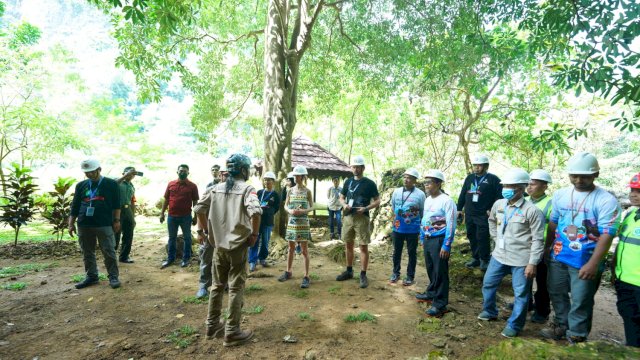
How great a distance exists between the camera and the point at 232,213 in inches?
139

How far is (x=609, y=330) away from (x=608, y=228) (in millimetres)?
2217

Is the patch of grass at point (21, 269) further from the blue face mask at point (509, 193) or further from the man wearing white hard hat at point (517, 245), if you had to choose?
the blue face mask at point (509, 193)

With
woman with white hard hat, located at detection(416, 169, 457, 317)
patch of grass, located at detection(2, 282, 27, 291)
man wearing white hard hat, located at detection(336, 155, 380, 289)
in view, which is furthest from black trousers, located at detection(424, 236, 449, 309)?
patch of grass, located at detection(2, 282, 27, 291)

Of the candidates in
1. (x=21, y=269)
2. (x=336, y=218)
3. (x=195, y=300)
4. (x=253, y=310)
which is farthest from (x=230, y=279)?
(x=336, y=218)

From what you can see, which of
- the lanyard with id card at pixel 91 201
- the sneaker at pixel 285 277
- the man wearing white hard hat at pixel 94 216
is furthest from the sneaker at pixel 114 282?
the sneaker at pixel 285 277

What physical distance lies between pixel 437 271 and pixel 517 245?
100cm

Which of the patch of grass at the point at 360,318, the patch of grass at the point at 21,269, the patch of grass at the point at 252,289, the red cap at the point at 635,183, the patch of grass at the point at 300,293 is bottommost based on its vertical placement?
the patch of grass at the point at 360,318

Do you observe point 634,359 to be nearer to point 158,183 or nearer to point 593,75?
point 593,75

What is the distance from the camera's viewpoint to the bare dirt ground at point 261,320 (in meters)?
3.37

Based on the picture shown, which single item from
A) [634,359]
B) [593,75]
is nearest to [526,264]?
[634,359]

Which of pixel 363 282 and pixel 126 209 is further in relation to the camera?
pixel 126 209

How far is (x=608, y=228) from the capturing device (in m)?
3.04

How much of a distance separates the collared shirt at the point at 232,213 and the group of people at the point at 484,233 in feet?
0.04

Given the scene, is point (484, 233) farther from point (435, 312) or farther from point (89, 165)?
point (89, 165)
